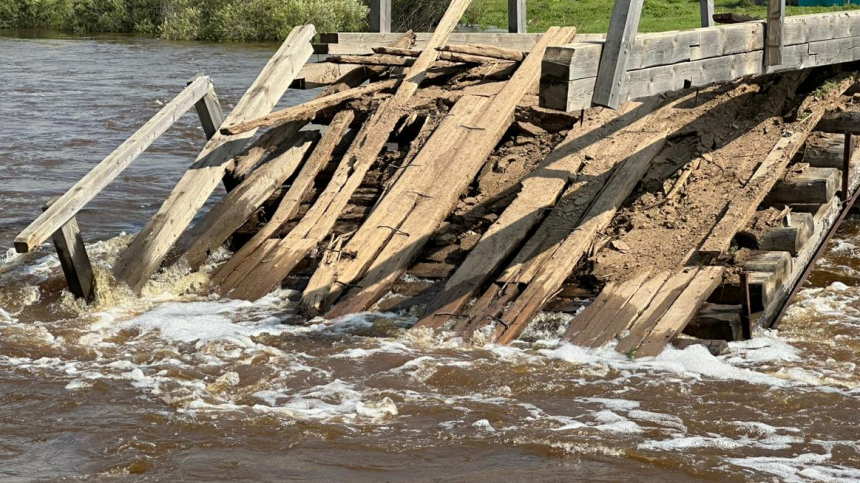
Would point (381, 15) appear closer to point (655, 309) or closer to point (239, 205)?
point (239, 205)

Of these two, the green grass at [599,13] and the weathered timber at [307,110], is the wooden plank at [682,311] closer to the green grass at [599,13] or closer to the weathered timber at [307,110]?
the weathered timber at [307,110]

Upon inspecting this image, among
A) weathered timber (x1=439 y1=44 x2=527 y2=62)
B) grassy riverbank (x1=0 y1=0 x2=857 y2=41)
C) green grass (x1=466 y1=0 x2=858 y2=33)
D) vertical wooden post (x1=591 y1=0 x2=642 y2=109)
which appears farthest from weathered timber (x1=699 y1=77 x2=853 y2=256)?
green grass (x1=466 y1=0 x2=858 y2=33)

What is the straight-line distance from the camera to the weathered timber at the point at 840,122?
8.66m

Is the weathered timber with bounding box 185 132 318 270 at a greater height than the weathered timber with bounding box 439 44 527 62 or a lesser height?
lesser

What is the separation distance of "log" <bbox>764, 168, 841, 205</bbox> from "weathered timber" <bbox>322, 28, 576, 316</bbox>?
88.9 inches

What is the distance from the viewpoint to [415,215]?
7891mm

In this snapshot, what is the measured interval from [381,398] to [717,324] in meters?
2.26

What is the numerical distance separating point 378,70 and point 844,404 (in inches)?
230

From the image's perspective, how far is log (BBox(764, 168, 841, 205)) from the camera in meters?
7.83

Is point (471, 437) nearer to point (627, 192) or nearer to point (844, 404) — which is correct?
point (844, 404)

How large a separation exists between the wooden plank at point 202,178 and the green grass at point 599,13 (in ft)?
46.3

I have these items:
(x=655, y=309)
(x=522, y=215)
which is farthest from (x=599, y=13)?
(x=655, y=309)

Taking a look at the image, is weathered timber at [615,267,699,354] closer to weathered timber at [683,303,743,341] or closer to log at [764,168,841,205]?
weathered timber at [683,303,743,341]

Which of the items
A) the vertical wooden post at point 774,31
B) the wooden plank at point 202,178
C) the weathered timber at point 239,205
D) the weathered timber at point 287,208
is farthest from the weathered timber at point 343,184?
the vertical wooden post at point 774,31
